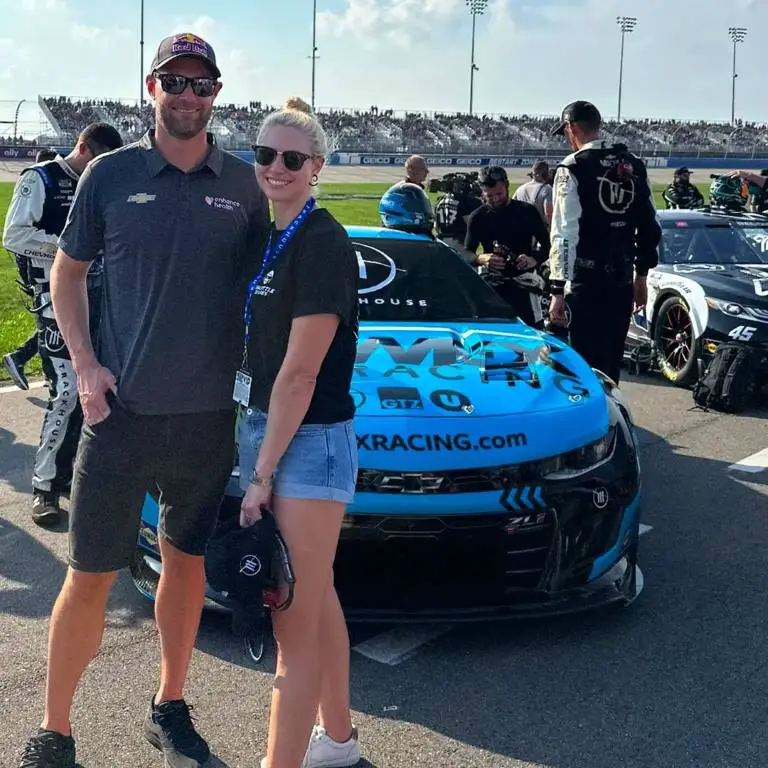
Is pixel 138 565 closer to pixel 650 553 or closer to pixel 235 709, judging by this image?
pixel 235 709

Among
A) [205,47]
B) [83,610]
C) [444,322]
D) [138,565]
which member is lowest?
[138,565]

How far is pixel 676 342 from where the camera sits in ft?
25.7

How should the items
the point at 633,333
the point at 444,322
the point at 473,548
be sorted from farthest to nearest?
1. the point at 633,333
2. the point at 444,322
3. the point at 473,548

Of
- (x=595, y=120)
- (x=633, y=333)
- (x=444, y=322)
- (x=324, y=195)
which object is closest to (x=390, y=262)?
(x=444, y=322)

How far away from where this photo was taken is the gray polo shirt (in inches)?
97.4

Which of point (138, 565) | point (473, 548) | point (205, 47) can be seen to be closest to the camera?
point (205, 47)

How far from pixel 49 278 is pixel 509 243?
10.4 ft

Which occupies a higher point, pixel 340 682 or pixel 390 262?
pixel 390 262

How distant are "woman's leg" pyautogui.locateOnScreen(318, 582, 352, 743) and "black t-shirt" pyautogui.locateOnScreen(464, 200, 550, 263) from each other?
434cm

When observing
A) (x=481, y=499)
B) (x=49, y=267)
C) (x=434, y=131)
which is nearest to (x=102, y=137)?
(x=49, y=267)

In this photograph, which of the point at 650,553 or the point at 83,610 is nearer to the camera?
the point at 83,610

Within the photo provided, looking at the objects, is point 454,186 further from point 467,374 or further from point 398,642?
point 398,642

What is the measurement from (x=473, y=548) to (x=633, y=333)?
18.2 ft

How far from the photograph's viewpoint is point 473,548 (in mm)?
3230
